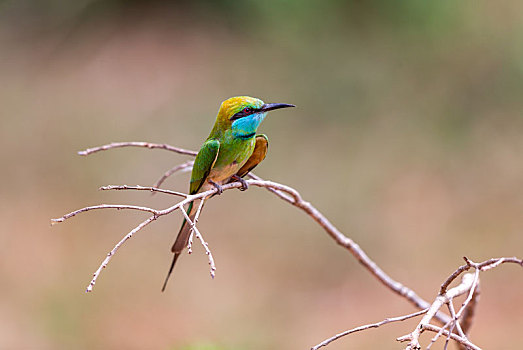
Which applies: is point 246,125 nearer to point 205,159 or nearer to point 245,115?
point 245,115

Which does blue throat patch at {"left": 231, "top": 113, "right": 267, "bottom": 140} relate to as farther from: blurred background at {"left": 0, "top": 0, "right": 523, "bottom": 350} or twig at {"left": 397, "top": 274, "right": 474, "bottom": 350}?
blurred background at {"left": 0, "top": 0, "right": 523, "bottom": 350}

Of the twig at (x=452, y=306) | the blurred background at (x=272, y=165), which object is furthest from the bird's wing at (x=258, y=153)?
the blurred background at (x=272, y=165)

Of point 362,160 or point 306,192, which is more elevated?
point 362,160

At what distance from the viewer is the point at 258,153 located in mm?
1715

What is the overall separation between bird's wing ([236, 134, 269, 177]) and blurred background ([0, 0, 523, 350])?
1425 millimetres

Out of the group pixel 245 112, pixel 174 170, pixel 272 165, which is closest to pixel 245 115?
pixel 245 112

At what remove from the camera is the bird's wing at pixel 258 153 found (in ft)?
5.55

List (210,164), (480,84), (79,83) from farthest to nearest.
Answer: (79,83) → (480,84) → (210,164)

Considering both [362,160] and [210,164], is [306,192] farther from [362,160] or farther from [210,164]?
[210,164]

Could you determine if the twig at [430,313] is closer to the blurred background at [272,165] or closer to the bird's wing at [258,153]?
the bird's wing at [258,153]

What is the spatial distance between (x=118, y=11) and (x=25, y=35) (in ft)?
3.05

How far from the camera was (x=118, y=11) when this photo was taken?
18.1ft

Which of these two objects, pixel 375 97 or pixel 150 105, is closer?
pixel 375 97

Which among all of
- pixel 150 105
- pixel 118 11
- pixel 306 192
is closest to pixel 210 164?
pixel 306 192
